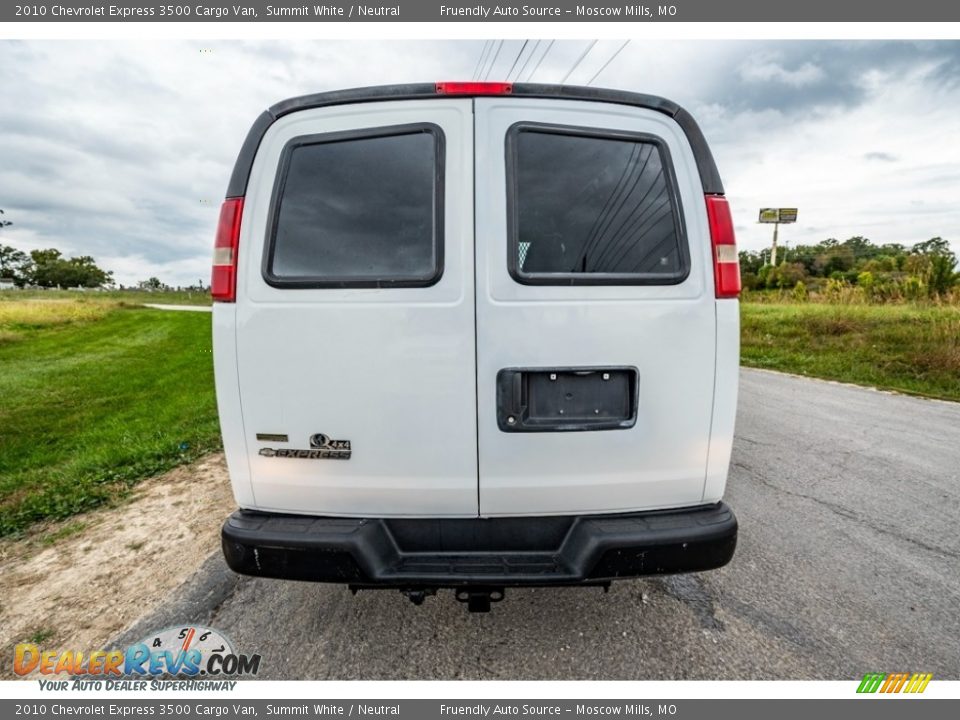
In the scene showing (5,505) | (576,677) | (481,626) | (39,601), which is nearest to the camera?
(576,677)

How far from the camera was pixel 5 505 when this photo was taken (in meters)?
3.34

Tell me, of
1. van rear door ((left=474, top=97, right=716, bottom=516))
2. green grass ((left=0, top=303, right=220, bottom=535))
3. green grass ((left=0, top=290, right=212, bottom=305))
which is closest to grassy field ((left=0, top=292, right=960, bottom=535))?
green grass ((left=0, top=303, right=220, bottom=535))

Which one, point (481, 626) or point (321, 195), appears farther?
point (481, 626)

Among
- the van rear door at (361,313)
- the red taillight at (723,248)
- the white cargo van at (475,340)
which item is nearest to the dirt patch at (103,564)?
the white cargo van at (475,340)

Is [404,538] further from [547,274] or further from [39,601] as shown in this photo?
[39,601]

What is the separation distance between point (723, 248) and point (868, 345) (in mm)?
12283

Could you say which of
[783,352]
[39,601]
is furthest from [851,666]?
[783,352]

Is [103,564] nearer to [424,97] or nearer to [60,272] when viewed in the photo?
[424,97]

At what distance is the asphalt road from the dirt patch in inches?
8.9

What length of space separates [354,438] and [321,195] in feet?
3.27

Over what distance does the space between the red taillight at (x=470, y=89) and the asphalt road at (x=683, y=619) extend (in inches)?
93.0

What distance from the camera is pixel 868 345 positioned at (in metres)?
10.8

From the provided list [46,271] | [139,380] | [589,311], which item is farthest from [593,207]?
[46,271]

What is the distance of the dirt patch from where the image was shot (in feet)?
7.13
